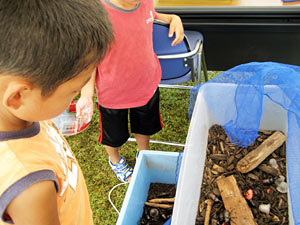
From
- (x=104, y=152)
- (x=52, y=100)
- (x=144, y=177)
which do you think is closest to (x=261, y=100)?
(x=144, y=177)

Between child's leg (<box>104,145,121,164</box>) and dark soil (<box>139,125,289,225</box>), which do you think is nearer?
dark soil (<box>139,125,289,225</box>)

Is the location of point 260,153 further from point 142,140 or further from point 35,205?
point 35,205

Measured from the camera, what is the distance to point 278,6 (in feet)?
5.57

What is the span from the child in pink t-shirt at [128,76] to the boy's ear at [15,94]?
0.64 metres

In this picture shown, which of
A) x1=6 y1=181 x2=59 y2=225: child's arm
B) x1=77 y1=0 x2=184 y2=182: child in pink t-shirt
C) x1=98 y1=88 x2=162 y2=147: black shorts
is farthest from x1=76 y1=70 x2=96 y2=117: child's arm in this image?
x1=6 y1=181 x2=59 y2=225: child's arm

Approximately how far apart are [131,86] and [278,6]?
1.08 meters

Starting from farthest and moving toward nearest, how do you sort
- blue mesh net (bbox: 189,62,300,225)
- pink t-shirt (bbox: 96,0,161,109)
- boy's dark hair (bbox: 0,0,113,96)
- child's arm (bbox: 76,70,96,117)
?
child's arm (bbox: 76,70,96,117)
pink t-shirt (bbox: 96,0,161,109)
blue mesh net (bbox: 189,62,300,225)
boy's dark hair (bbox: 0,0,113,96)

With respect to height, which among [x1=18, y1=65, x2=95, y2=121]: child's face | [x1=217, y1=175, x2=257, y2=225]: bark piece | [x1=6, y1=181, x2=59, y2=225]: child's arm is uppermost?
[x1=18, y1=65, x2=95, y2=121]: child's face

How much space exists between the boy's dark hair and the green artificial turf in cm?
129

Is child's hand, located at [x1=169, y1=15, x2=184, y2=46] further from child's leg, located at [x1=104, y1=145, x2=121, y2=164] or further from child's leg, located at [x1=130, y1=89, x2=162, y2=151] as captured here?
child's leg, located at [x1=104, y1=145, x2=121, y2=164]

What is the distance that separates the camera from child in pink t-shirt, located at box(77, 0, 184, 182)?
3.72ft

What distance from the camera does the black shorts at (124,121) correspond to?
142 centimetres

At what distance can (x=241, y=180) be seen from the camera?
140 centimetres

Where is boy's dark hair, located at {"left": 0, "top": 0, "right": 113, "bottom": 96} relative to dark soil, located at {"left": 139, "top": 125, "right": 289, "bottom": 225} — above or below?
above
